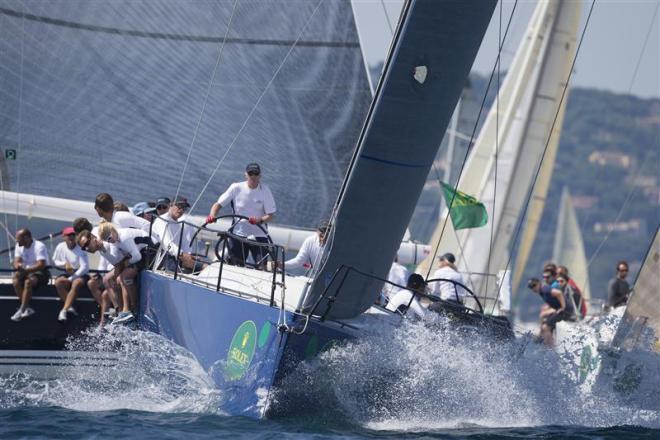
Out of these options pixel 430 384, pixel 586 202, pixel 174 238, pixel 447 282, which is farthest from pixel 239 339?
pixel 586 202

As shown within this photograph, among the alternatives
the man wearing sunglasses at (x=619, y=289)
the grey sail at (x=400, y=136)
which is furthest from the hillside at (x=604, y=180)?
the grey sail at (x=400, y=136)

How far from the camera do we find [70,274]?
10211mm

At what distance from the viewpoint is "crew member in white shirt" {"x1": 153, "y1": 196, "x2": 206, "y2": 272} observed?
993 centimetres

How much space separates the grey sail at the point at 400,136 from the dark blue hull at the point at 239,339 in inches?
9.8

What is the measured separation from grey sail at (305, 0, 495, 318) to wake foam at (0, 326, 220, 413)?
1.11 m

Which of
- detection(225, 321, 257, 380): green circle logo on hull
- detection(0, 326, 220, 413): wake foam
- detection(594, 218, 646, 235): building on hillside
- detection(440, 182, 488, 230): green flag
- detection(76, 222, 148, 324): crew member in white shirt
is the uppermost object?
detection(594, 218, 646, 235): building on hillside

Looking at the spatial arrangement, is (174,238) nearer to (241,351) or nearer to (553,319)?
(241,351)

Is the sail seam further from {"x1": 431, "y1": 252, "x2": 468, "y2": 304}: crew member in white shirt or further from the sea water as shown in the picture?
the sea water

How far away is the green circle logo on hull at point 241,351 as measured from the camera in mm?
8297

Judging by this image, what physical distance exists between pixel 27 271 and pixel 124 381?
1213 millimetres

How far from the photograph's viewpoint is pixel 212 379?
28.4ft

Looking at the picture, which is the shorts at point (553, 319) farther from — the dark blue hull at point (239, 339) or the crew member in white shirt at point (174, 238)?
the dark blue hull at point (239, 339)

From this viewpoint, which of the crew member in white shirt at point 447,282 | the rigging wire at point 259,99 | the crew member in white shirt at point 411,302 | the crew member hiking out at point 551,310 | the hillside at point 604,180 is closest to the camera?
the crew member in white shirt at point 411,302

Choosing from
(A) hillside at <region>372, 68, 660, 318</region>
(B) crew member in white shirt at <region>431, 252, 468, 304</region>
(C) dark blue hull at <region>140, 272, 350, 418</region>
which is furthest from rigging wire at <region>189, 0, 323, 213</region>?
(A) hillside at <region>372, 68, 660, 318</region>
